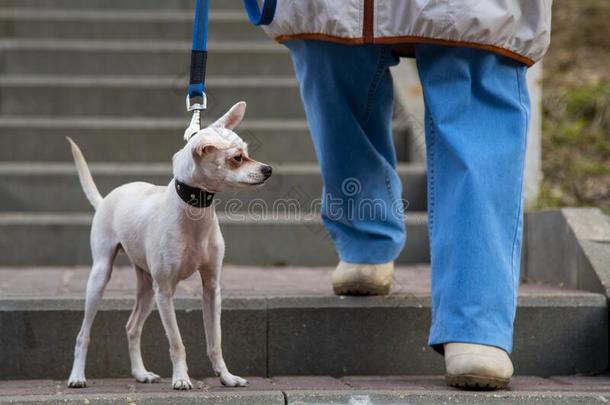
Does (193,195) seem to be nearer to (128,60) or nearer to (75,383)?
(75,383)

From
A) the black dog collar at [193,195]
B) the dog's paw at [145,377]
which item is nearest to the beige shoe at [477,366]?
the black dog collar at [193,195]

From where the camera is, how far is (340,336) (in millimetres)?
3459

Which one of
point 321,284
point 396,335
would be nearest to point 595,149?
point 321,284

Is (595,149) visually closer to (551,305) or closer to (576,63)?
(576,63)

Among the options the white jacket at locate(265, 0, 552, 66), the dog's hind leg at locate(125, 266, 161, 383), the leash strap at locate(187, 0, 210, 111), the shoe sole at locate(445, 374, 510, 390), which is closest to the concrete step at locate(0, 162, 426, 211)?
the dog's hind leg at locate(125, 266, 161, 383)

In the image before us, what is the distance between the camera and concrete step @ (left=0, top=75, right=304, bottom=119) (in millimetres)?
6172

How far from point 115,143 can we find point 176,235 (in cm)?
301

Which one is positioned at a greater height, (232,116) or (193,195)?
(232,116)

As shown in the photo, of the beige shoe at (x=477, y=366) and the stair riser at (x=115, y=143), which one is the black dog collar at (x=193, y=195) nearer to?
the beige shoe at (x=477, y=366)

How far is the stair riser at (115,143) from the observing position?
571 centimetres

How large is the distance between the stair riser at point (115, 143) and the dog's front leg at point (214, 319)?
275cm

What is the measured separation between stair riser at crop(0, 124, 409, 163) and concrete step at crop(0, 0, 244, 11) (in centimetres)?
195

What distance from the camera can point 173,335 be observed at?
9.62 feet

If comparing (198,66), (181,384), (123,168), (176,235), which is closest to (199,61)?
(198,66)
